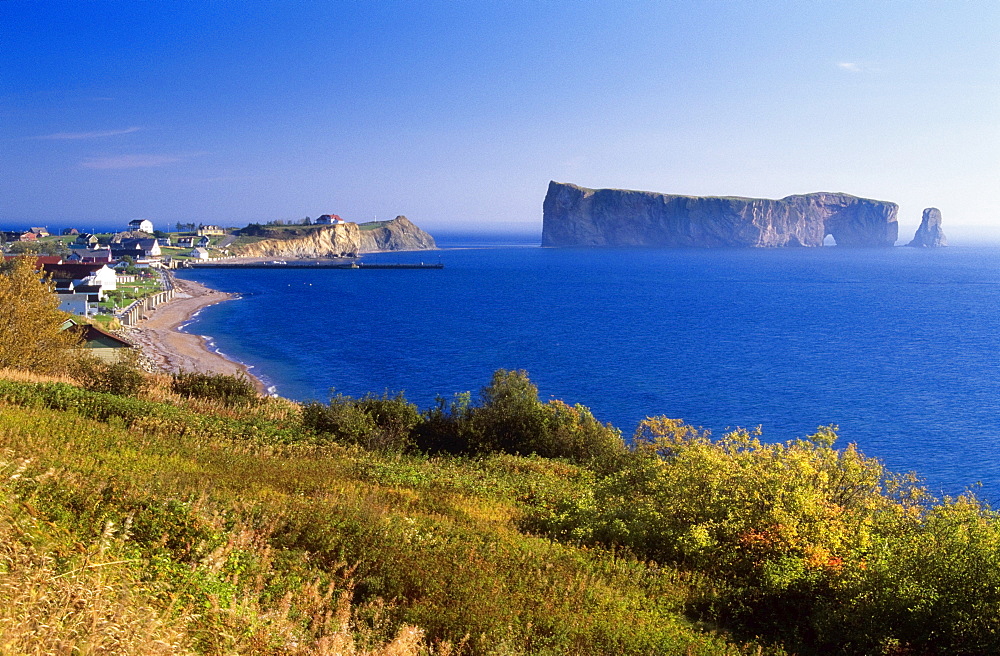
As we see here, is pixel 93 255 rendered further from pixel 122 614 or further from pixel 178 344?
pixel 122 614

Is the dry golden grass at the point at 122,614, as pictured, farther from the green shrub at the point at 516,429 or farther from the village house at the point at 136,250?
the village house at the point at 136,250

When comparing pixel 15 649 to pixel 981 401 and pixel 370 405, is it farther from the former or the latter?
pixel 981 401

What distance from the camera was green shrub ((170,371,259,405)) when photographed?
72.5 feet

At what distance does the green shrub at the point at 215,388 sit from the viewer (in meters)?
22.1

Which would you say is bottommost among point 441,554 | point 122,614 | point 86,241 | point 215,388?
point 215,388

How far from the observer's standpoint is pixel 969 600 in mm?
7355

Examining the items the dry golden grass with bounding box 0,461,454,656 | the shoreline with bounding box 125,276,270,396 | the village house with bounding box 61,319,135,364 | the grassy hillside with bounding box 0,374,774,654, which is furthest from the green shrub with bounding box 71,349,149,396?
the village house with bounding box 61,319,135,364

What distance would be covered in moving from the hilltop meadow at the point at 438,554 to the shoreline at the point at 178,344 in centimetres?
2291

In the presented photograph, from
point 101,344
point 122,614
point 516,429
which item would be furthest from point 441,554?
point 101,344

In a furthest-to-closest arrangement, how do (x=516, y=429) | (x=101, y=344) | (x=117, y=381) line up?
(x=101, y=344), (x=516, y=429), (x=117, y=381)

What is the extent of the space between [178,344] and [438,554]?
57305 mm

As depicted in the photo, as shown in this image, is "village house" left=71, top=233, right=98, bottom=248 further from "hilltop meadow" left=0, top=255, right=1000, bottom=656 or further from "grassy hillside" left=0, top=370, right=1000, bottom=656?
"hilltop meadow" left=0, top=255, right=1000, bottom=656

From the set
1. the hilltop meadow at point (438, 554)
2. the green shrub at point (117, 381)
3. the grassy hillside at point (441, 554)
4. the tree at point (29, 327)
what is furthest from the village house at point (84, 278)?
the hilltop meadow at point (438, 554)

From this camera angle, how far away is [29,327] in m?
22.4
